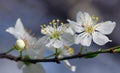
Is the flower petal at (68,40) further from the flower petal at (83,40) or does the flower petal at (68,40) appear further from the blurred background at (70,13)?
the blurred background at (70,13)

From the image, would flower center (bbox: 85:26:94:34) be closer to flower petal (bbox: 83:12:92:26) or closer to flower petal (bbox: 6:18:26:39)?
flower petal (bbox: 83:12:92:26)

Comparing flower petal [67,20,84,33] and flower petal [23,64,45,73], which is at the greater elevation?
flower petal [67,20,84,33]

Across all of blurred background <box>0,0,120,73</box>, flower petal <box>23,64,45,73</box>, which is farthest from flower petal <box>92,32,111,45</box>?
blurred background <box>0,0,120,73</box>

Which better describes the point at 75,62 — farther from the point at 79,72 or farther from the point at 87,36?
the point at 87,36

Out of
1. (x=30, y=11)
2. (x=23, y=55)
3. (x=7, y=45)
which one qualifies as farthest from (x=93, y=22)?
(x=30, y=11)

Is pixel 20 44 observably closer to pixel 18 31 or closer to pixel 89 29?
pixel 18 31

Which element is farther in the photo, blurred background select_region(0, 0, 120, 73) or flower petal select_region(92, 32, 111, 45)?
blurred background select_region(0, 0, 120, 73)

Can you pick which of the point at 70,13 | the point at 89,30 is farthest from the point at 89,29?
the point at 70,13
